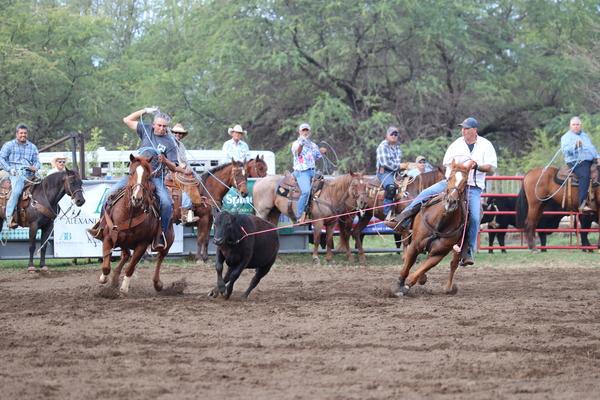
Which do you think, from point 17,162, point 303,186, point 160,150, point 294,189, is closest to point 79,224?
point 17,162

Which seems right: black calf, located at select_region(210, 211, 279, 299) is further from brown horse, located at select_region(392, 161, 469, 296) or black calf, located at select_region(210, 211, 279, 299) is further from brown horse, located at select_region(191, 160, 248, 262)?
brown horse, located at select_region(191, 160, 248, 262)

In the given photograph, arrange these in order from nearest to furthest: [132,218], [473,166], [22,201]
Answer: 1. [473,166]
2. [132,218]
3. [22,201]

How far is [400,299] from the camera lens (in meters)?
13.0

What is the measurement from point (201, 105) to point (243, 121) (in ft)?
7.27

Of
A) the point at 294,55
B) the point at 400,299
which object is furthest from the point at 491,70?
the point at 400,299

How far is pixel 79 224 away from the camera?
20422 mm

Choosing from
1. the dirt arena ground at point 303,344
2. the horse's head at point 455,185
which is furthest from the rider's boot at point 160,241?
the horse's head at point 455,185

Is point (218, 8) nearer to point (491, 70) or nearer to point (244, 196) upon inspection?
point (491, 70)

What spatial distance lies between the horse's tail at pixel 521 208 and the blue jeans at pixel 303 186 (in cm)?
470

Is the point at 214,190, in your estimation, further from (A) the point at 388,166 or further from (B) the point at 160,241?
(B) the point at 160,241

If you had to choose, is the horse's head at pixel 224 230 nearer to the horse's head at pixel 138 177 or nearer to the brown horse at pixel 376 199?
the horse's head at pixel 138 177

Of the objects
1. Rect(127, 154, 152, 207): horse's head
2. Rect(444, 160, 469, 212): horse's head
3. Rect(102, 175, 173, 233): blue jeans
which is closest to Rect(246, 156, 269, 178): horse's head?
Rect(102, 175, 173, 233): blue jeans

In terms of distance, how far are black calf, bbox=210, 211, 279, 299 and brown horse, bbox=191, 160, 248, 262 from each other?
22.5 ft

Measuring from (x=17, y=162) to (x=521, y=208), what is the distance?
10408 millimetres
